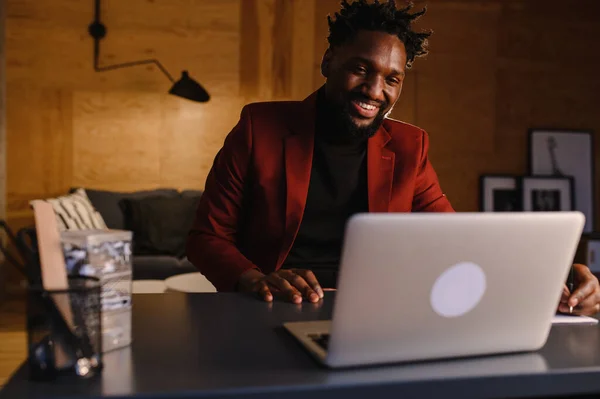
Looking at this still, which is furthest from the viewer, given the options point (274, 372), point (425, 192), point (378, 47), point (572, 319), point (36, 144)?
point (36, 144)

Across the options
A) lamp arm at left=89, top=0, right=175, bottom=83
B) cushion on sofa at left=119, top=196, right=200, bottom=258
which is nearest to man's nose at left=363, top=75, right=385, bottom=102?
cushion on sofa at left=119, top=196, right=200, bottom=258

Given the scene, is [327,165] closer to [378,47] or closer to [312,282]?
[378,47]

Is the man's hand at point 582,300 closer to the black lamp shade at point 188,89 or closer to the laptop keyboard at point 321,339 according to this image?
the laptop keyboard at point 321,339

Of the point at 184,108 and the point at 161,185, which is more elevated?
the point at 184,108

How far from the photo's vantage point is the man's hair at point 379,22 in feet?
6.23

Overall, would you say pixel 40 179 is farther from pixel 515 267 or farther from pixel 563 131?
pixel 515 267

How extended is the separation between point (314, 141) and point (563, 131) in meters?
4.65

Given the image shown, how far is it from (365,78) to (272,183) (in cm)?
41

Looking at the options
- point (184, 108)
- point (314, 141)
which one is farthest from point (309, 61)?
point (314, 141)

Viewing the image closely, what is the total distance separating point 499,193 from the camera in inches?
233

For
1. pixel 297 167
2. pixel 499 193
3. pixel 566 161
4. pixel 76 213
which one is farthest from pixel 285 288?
pixel 566 161

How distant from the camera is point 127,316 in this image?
3.14 ft

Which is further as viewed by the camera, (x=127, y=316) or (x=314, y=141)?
(x=314, y=141)

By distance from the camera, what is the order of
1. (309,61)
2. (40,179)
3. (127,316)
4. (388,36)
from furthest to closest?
1. (309,61)
2. (40,179)
3. (388,36)
4. (127,316)
